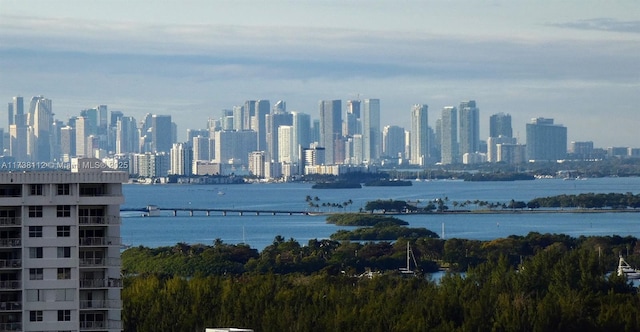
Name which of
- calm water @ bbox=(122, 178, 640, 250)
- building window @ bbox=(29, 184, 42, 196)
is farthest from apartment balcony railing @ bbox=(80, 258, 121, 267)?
calm water @ bbox=(122, 178, 640, 250)

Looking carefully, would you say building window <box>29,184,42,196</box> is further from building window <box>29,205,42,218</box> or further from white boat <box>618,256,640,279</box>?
white boat <box>618,256,640,279</box>

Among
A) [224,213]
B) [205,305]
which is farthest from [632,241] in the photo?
[224,213]

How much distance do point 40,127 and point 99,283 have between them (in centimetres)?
12968

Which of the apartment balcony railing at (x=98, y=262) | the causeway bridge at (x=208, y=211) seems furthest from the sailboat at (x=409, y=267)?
the causeway bridge at (x=208, y=211)

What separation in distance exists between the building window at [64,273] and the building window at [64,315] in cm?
63

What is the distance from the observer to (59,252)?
100 feet

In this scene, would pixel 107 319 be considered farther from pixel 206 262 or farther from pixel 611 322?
pixel 206 262

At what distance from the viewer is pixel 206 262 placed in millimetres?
68625

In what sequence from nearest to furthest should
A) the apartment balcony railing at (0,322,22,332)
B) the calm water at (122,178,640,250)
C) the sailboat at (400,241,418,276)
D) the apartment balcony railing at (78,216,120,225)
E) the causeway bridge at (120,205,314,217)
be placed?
the apartment balcony railing at (0,322,22,332), the apartment balcony railing at (78,216,120,225), the sailboat at (400,241,418,276), the calm water at (122,178,640,250), the causeway bridge at (120,205,314,217)

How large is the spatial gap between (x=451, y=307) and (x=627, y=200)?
366 feet

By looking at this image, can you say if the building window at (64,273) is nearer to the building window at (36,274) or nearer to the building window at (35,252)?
the building window at (36,274)

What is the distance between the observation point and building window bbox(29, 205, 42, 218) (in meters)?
30.5

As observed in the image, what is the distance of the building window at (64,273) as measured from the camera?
30.5 metres

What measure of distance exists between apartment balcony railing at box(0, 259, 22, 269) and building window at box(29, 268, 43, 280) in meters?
0.26
